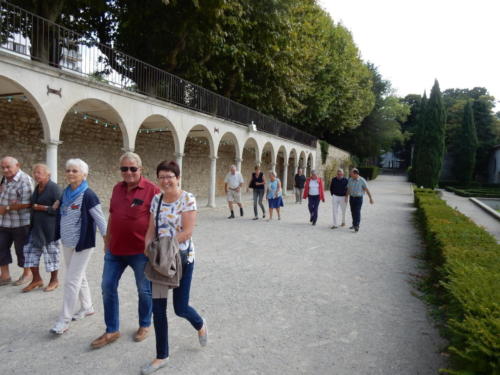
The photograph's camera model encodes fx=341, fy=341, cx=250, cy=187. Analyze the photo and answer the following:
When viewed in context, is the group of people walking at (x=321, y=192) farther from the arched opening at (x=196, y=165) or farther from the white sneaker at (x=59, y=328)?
the white sneaker at (x=59, y=328)

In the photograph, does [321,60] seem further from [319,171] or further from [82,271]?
[82,271]

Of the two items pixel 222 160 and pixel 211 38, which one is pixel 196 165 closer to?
pixel 222 160

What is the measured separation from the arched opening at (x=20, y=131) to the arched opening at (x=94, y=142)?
95 centimetres

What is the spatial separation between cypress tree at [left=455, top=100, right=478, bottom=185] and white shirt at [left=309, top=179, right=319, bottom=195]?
36580mm

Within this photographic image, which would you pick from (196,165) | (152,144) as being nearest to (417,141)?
(196,165)

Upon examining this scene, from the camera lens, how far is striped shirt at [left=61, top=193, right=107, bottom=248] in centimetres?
318

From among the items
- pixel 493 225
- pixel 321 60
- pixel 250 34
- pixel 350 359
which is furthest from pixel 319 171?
pixel 350 359

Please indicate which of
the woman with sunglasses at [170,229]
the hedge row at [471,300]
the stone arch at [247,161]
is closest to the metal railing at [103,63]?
the stone arch at [247,161]

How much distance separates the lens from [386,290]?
471 cm

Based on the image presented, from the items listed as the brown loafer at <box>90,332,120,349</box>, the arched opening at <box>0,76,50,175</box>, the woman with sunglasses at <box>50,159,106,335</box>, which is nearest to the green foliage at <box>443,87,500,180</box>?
the arched opening at <box>0,76,50,175</box>

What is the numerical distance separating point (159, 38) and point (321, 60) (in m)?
13.8

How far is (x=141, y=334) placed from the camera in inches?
122

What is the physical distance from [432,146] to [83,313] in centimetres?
3151

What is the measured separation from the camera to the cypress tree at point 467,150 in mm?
39312
